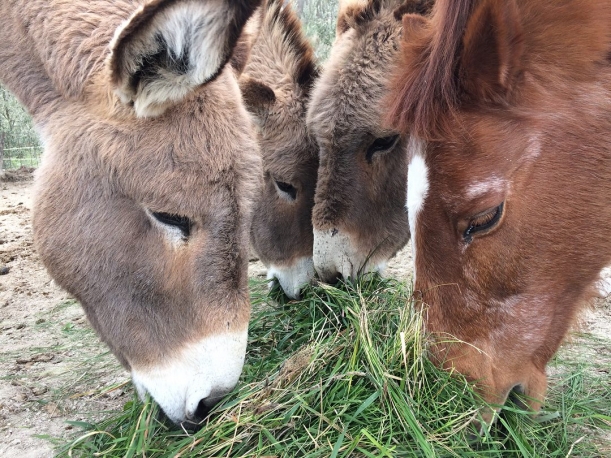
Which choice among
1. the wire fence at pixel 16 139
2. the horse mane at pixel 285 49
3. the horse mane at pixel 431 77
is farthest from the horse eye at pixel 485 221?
the wire fence at pixel 16 139

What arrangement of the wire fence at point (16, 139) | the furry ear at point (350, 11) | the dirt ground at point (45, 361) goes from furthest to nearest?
the wire fence at point (16, 139)
the furry ear at point (350, 11)
the dirt ground at point (45, 361)

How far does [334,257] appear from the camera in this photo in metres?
4.09

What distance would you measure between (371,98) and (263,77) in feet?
3.38

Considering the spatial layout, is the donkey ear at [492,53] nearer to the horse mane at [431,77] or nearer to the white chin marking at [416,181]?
the horse mane at [431,77]

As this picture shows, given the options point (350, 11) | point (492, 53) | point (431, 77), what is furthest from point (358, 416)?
point (350, 11)

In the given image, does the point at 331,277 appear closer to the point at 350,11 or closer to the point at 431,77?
the point at 431,77

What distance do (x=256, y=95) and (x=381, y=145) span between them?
101 cm

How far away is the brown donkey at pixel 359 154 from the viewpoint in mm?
4066

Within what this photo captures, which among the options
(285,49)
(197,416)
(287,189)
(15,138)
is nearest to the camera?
(197,416)

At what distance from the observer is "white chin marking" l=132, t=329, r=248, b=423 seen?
2385 mm

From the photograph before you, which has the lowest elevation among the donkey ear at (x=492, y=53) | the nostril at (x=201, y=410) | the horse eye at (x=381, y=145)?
the nostril at (x=201, y=410)

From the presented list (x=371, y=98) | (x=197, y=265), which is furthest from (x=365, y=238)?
(x=197, y=265)

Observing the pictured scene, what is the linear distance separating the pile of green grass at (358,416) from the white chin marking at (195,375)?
8 centimetres

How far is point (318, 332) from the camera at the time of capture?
298 centimetres
